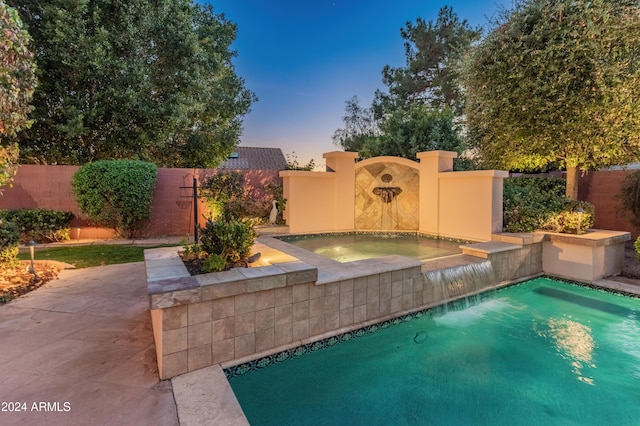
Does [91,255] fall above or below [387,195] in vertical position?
below

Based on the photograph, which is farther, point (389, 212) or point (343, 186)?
point (389, 212)

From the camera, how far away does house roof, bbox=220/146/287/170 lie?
22.8 m

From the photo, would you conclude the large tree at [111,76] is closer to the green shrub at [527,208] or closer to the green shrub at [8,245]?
the green shrub at [8,245]

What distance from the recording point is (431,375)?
10.8 feet

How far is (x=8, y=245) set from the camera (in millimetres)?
5555

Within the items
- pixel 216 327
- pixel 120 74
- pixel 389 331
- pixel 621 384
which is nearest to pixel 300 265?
pixel 216 327

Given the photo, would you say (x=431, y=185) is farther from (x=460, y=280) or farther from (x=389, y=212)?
(x=460, y=280)

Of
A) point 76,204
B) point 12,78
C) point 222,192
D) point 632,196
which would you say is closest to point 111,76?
point 76,204

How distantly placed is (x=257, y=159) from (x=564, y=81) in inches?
779

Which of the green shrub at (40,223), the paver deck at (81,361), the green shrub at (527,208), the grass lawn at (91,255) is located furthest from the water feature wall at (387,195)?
the green shrub at (40,223)

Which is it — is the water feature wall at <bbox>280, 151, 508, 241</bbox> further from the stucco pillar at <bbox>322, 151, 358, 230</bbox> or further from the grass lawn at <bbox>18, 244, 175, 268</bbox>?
the grass lawn at <bbox>18, 244, 175, 268</bbox>

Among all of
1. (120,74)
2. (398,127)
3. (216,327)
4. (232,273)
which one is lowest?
(216,327)

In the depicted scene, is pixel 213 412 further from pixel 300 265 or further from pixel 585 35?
pixel 585 35

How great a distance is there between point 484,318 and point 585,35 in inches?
259
